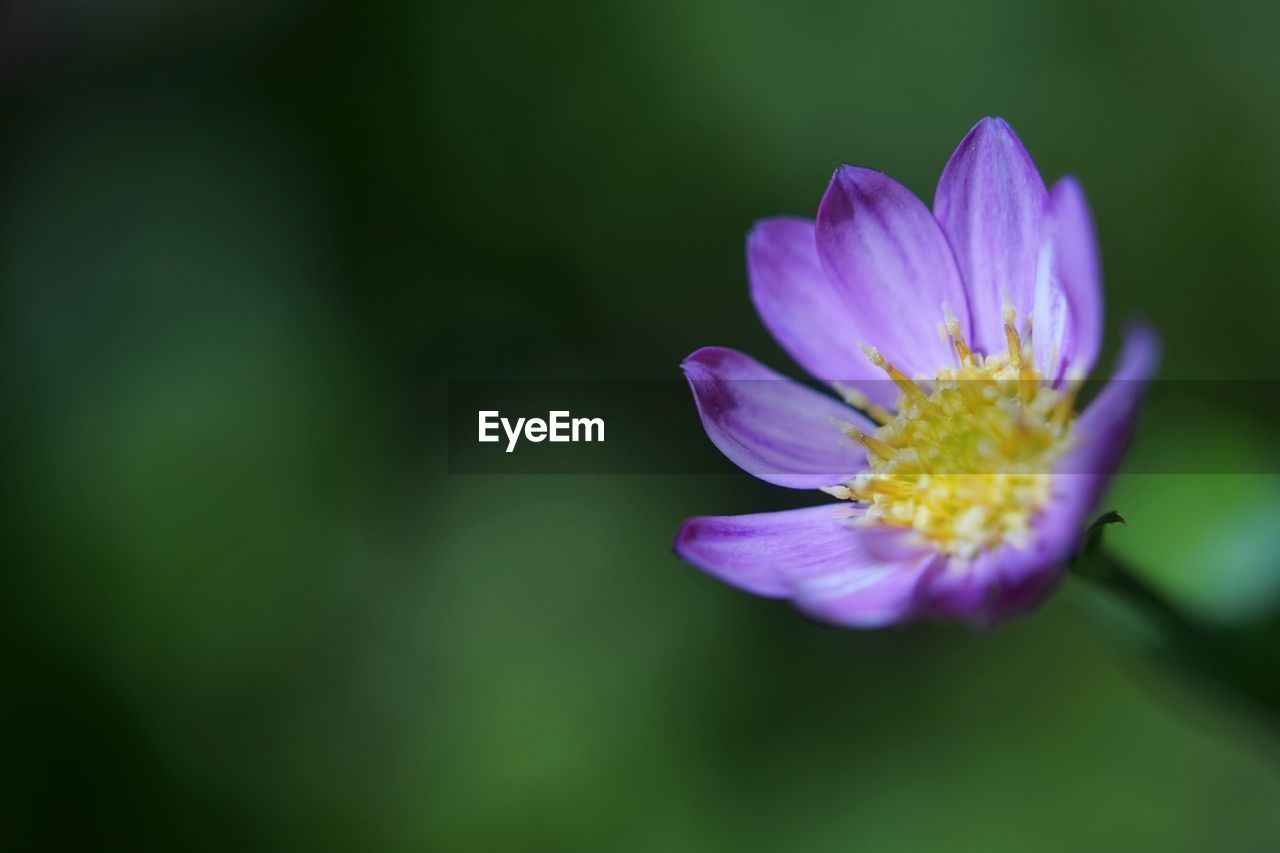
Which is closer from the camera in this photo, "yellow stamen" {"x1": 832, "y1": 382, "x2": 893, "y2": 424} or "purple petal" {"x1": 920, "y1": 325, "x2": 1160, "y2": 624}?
"purple petal" {"x1": 920, "y1": 325, "x2": 1160, "y2": 624}

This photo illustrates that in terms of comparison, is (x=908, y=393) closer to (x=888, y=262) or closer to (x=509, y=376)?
(x=888, y=262)

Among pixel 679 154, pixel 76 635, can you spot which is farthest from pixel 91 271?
pixel 679 154

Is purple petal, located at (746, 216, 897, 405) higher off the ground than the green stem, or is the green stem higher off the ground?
purple petal, located at (746, 216, 897, 405)

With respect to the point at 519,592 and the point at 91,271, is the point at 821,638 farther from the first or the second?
the point at 91,271

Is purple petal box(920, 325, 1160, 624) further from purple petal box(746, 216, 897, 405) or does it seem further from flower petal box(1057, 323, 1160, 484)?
purple petal box(746, 216, 897, 405)

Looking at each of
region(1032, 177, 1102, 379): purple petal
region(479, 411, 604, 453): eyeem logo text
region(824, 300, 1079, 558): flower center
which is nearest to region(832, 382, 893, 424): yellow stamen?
region(824, 300, 1079, 558): flower center
